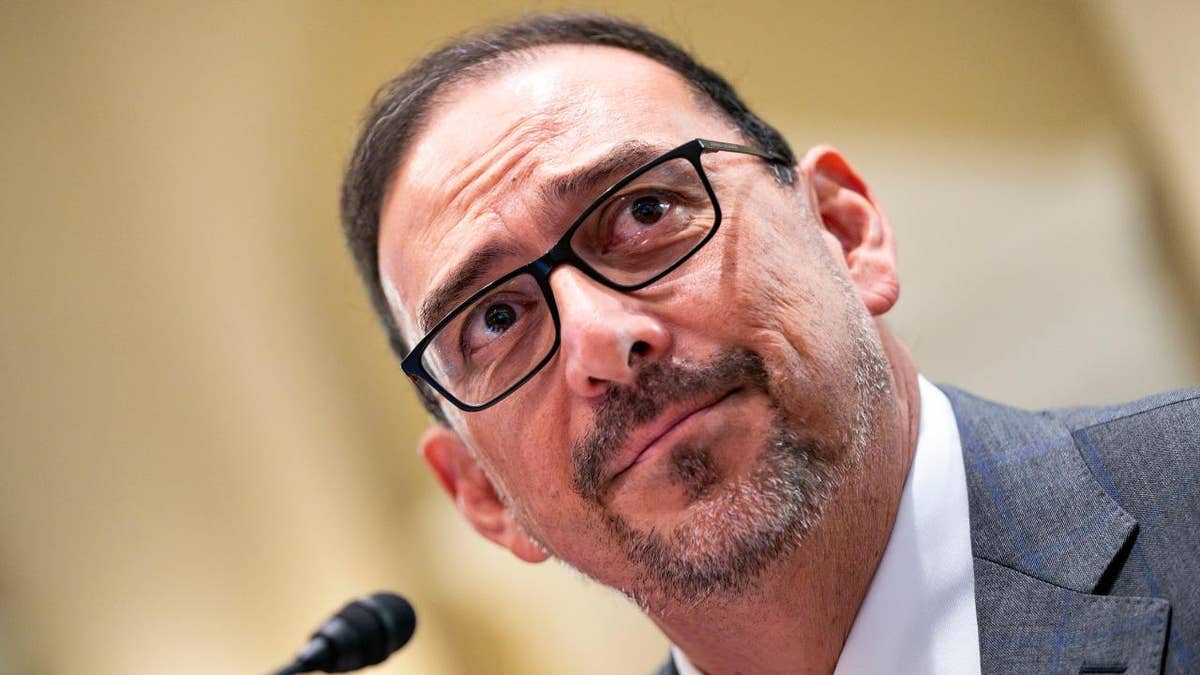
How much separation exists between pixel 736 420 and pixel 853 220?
59cm

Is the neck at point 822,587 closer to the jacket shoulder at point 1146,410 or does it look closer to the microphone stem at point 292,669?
the jacket shoulder at point 1146,410

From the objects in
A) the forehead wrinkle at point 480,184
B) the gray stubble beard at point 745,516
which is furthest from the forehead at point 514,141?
the gray stubble beard at point 745,516

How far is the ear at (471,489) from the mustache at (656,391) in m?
0.52

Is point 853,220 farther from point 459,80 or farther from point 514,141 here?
point 459,80

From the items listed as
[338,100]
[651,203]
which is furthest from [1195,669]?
[338,100]

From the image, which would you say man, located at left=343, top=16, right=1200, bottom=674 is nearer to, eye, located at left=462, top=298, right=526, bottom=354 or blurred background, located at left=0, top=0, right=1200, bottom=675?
eye, located at left=462, top=298, right=526, bottom=354

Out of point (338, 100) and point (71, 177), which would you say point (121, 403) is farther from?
point (338, 100)

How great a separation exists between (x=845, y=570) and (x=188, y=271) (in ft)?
9.86

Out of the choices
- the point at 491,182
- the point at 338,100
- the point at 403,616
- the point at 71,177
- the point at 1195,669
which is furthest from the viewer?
the point at 338,100

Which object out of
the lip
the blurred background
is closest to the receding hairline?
the lip

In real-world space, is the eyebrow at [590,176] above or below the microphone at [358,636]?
above

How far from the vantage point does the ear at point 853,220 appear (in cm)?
180

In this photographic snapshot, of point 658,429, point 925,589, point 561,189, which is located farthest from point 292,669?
point 925,589

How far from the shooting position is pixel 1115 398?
162 inches
